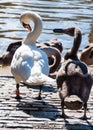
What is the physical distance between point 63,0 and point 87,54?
2009cm

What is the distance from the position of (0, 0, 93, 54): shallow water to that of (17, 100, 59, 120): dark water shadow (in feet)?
23.9

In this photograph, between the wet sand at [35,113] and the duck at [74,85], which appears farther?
the wet sand at [35,113]

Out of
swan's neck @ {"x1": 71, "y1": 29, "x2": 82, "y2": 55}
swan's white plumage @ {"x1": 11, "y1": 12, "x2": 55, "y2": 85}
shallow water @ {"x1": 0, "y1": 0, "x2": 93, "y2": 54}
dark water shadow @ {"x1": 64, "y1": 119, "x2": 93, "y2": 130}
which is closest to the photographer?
dark water shadow @ {"x1": 64, "y1": 119, "x2": 93, "y2": 130}

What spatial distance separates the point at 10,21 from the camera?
A: 867 inches

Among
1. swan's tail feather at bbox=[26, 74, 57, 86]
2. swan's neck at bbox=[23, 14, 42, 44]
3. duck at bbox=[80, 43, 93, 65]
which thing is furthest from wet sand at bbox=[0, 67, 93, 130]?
duck at bbox=[80, 43, 93, 65]

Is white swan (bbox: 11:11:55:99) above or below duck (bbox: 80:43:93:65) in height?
above

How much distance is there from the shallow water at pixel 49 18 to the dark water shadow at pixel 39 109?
7.29m

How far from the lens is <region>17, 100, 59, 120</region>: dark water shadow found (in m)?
7.79

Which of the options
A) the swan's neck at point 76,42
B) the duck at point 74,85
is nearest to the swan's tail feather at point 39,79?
the duck at point 74,85

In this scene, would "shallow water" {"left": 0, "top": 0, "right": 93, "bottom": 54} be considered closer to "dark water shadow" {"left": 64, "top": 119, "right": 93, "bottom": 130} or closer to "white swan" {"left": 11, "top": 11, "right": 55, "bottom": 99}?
"white swan" {"left": 11, "top": 11, "right": 55, "bottom": 99}

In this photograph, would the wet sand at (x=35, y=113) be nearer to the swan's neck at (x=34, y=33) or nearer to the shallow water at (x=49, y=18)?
the swan's neck at (x=34, y=33)

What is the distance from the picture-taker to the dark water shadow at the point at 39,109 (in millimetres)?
7793

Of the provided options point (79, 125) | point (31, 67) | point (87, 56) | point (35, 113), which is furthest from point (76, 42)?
point (87, 56)

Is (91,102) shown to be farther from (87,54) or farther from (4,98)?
(87,54)
